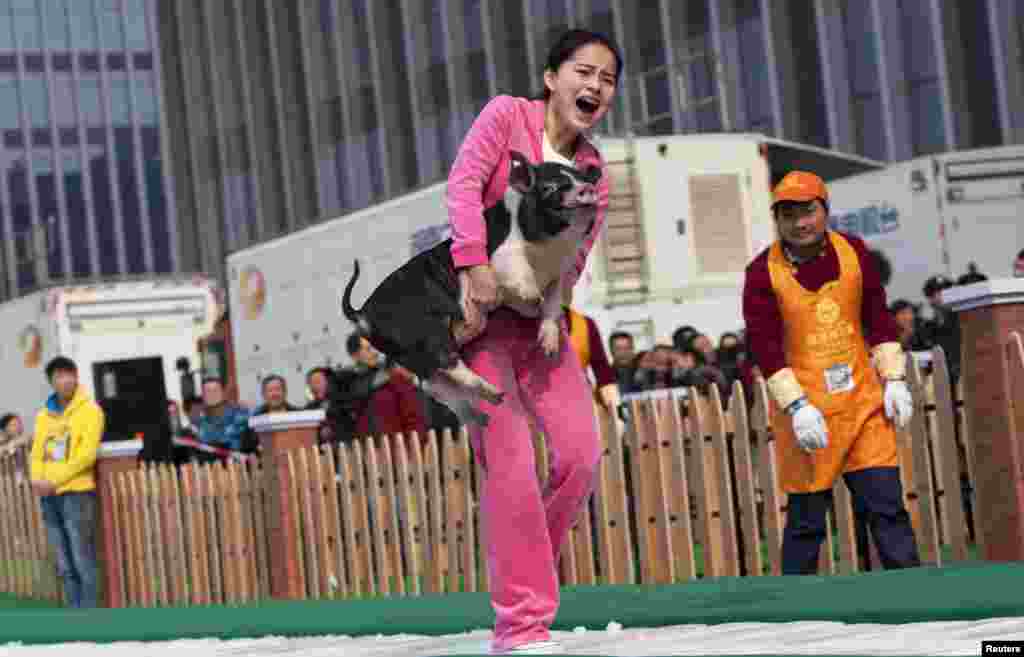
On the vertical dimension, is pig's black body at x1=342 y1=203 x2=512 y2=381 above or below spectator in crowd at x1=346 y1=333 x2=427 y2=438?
above

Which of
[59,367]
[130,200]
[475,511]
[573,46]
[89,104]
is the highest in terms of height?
[89,104]

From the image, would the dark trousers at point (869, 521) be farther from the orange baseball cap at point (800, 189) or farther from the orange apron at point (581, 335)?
the orange apron at point (581, 335)

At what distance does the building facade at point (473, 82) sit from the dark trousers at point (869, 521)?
14.3 meters

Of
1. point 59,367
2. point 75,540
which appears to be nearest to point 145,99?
point 75,540

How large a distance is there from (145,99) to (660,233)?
2622 inches

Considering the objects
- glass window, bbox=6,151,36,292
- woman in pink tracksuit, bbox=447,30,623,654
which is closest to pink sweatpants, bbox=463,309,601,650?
woman in pink tracksuit, bbox=447,30,623,654

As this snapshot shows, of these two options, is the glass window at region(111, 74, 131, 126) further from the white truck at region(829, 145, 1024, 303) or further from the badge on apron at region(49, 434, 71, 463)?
the badge on apron at region(49, 434, 71, 463)

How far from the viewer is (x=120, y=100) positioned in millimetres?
83625

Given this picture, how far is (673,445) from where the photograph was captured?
1034 centimetres

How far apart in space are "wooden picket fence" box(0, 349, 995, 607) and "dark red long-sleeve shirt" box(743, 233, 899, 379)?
30.0 inches

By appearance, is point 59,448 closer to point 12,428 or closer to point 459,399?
point 12,428

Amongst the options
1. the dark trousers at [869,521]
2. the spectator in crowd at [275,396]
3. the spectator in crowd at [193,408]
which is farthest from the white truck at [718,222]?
the dark trousers at [869,521]

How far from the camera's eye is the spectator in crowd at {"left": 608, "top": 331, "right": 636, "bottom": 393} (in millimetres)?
15523

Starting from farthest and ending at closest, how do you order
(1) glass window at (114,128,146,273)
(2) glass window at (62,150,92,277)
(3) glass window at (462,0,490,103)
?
(2) glass window at (62,150,92,277) → (1) glass window at (114,128,146,273) → (3) glass window at (462,0,490,103)
